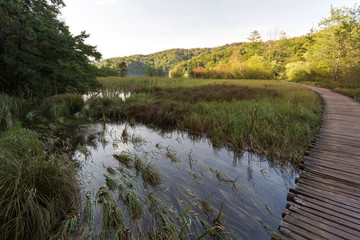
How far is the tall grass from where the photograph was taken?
5.08 ft

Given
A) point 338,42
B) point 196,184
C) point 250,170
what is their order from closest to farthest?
point 196,184, point 250,170, point 338,42

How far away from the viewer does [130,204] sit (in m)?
2.17

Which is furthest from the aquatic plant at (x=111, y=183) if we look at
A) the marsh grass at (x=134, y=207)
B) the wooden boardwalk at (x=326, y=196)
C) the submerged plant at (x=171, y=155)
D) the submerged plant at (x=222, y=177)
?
the wooden boardwalk at (x=326, y=196)

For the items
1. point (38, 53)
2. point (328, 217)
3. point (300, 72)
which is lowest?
point (328, 217)

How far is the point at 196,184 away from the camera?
292cm

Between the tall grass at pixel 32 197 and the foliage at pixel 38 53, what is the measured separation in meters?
6.32

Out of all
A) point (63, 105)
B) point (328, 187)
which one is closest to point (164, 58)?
point (63, 105)

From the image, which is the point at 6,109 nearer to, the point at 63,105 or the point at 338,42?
the point at 63,105

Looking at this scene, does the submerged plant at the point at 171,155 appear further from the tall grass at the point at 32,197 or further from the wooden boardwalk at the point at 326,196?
the wooden boardwalk at the point at 326,196

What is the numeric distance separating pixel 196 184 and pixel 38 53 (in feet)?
33.1

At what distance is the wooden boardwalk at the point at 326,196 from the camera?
5.85 feet

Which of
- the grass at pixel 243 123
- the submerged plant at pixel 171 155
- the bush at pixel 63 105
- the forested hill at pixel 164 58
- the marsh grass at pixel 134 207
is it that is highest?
the forested hill at pixel 164 58

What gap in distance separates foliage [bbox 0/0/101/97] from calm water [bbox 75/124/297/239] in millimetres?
4920

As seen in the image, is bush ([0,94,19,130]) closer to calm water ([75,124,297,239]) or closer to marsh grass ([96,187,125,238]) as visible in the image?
calm water ([75,124,297,239])
